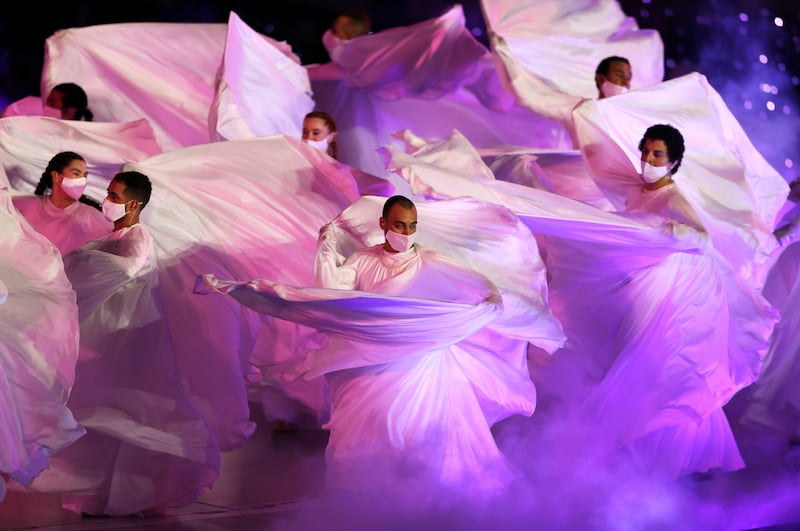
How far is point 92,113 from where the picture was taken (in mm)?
7160

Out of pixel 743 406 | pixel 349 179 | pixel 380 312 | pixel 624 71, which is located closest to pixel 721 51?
pixel 624 71

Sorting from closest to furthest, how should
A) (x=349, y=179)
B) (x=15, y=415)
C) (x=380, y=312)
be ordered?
(x=15, y=415)
(x=380, y=312)
(x=349, y=179)

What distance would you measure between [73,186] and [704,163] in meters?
3.33

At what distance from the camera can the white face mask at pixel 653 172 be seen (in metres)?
5.64

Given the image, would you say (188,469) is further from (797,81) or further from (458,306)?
(797,81)

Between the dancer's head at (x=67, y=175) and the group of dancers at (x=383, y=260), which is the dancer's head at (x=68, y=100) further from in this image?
the dancer's head at (x=67, y=175)

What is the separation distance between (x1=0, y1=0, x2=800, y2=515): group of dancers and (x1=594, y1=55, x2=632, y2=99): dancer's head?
2 cm

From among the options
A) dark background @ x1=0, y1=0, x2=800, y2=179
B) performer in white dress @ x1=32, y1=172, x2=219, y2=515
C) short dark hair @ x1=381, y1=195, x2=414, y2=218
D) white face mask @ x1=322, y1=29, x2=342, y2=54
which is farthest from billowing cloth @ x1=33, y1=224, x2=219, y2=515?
dark background @ x1=0, y1=0, x2=800, y2=179

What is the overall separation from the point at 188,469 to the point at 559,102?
3037mm

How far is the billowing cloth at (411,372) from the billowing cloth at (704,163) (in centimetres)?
138

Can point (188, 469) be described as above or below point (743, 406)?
above

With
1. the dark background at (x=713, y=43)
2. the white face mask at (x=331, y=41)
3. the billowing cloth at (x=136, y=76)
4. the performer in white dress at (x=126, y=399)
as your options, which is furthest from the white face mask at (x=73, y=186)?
the dark background at (x=713, y=43)

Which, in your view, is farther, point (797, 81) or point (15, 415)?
point (797, 81)

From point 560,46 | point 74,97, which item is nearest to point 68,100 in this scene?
point 74,97
